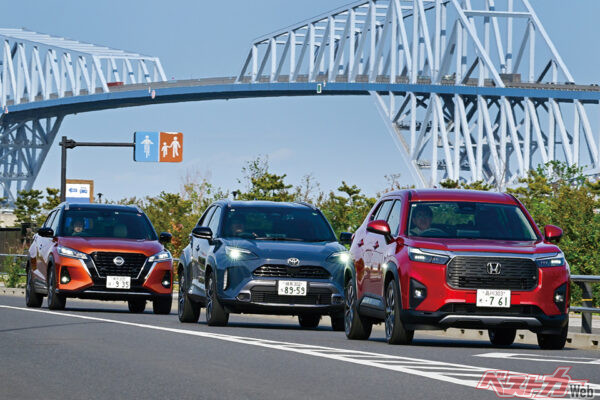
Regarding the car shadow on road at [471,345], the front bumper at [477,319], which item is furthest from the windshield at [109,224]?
the front bumper at [477,319]

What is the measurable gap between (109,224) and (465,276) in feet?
35.3

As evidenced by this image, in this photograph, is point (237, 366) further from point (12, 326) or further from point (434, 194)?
point (12, 326)

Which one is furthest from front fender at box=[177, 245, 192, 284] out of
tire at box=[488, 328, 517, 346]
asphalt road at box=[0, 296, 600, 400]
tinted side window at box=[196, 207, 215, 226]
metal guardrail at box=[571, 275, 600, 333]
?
metal guardrail at box=[571, 275, 600, 333]

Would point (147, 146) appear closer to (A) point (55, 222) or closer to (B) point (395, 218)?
(A) point (55, 222)

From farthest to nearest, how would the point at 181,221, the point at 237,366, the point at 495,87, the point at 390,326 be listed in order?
the point at 495,87 → the point at 181,221 → the point at 390,326 → the point at 237,366

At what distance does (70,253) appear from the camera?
73.3 feet

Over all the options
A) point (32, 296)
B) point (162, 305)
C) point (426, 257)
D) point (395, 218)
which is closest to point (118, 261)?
→ point (162, 305)

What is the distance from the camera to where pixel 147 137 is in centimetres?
5341

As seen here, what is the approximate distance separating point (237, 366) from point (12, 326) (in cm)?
652

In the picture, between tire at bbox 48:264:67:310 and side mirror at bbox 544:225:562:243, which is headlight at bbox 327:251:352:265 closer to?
side mirror at bbox 544:225:562:243

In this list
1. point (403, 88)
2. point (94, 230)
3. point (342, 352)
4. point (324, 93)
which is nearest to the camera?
point (342, 352)

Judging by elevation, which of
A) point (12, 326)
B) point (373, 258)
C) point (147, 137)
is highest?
point (147, 137)

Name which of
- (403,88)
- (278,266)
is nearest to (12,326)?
(278,266)

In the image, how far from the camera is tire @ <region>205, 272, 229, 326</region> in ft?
59.8
